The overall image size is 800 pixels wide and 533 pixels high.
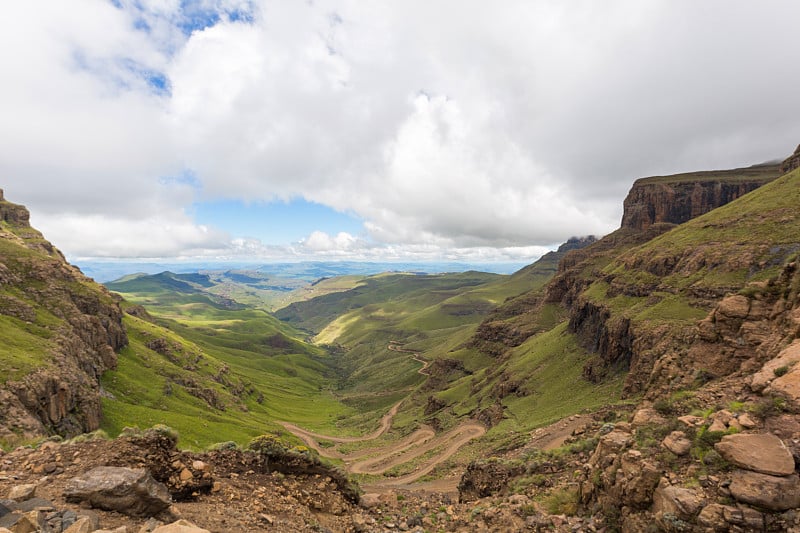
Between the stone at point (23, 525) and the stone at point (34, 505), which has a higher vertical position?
the stone at point (23, 525)

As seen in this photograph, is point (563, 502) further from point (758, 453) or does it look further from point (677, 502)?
point (758, 453)

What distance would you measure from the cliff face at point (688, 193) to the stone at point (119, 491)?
202514 millimetres

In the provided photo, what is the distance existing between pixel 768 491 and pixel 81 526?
20.9m

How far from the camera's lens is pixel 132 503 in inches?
492

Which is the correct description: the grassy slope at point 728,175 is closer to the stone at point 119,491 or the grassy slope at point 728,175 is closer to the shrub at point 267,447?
the shrub at point 267,447

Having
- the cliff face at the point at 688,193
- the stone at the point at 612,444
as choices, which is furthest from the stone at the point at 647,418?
the cliff face at the point at 688,193

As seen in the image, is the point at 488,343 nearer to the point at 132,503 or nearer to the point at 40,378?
the point at 40,378

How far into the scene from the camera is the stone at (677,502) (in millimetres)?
11672

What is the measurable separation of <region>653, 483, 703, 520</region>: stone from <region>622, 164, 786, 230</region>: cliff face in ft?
625

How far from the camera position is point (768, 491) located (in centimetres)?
1059

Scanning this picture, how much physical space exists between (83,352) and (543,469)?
97.4 meters

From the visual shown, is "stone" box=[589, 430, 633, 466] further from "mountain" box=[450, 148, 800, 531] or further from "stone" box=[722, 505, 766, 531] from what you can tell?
"stone" box=[722, 505, 766, 531]

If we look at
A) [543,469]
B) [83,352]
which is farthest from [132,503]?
[83,352]

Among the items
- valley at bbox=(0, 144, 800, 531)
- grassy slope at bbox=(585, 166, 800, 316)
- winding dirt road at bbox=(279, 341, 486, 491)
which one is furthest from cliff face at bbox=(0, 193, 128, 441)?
grassy slope at bbox=(585, 166, 800, 316)
